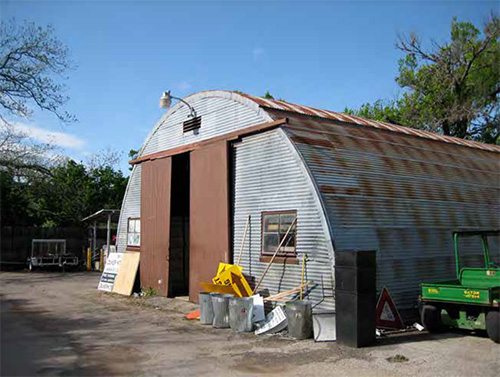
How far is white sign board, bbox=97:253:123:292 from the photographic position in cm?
1797

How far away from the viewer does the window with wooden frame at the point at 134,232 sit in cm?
1806

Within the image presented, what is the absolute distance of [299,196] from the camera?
1154 cm

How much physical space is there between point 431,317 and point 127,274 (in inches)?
439

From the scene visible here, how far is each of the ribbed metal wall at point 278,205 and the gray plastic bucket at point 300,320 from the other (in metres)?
0.75

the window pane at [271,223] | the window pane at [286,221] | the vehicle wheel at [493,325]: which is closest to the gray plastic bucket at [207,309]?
the window pane at [271,223]

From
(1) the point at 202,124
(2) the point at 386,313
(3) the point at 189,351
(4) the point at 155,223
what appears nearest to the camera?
(3) the point at 189,351

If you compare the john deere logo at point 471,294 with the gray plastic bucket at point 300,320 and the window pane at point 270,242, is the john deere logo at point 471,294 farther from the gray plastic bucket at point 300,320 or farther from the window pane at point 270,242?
the window pane at point 270,242

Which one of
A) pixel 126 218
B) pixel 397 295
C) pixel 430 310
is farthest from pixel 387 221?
pixel 126 218

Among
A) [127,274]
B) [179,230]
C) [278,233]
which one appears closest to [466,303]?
[278,233]

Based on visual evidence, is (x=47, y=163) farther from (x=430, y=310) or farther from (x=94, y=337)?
(x=430, y=310)

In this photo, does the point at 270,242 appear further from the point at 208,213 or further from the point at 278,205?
the point at 208,213

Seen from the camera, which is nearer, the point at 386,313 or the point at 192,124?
the point at 386,313

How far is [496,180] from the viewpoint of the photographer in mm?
17000

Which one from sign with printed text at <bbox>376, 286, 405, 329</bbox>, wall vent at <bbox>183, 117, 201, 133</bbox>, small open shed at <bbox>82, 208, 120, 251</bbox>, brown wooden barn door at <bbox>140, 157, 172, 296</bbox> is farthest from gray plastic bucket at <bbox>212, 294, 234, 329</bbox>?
small open shed at <bbox>82, 208, 120, 251</bbox>
